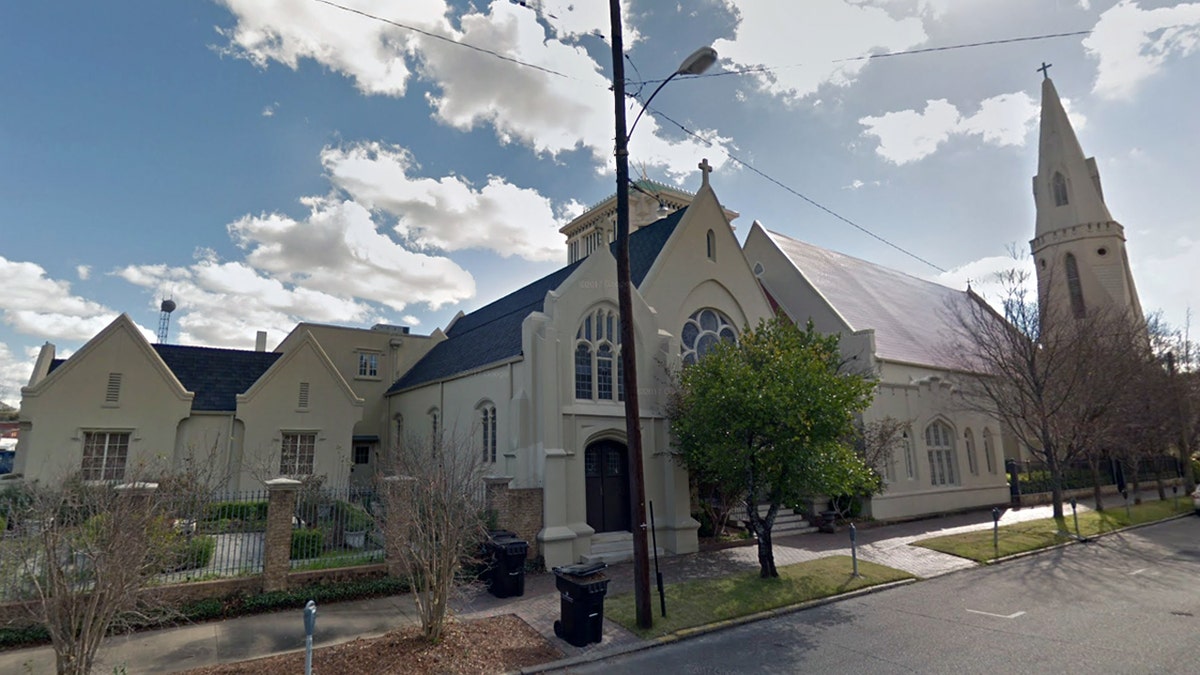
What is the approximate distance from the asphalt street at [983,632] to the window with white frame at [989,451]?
14.7 m

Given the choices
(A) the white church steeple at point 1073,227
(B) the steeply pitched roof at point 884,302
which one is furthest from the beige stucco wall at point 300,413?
(A) the white church steeple at point 1073,227

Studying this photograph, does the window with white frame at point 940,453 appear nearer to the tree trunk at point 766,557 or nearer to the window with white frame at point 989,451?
the window with white frame at point 989,451

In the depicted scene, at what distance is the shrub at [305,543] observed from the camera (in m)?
12.4

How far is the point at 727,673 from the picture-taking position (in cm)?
829

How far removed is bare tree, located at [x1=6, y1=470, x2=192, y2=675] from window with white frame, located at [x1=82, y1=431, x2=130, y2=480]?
15133 mm

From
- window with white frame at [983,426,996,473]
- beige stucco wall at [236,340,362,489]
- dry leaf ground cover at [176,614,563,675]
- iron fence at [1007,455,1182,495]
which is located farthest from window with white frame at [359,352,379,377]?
iron fence at [1007,455,1182,495]

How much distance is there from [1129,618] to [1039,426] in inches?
574

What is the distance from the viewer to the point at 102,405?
2028cm

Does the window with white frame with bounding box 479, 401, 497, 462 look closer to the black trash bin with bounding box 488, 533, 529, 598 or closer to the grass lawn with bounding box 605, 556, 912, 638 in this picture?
the black trash bin with bounding box 488, 533, 529, 598

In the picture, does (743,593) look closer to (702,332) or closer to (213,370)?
(702,332)

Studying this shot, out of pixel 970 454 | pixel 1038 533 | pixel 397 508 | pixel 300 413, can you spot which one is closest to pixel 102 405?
pixel 300 413

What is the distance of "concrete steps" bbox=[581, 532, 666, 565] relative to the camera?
1576 centimetres

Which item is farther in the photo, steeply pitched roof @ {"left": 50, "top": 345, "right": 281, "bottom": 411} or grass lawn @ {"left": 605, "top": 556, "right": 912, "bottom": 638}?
steeply pitched roof @ {"left": 50, "top": 345, "right": 281, "bottom": 411}

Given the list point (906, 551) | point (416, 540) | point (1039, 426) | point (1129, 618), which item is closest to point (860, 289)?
point (1039, 426)
